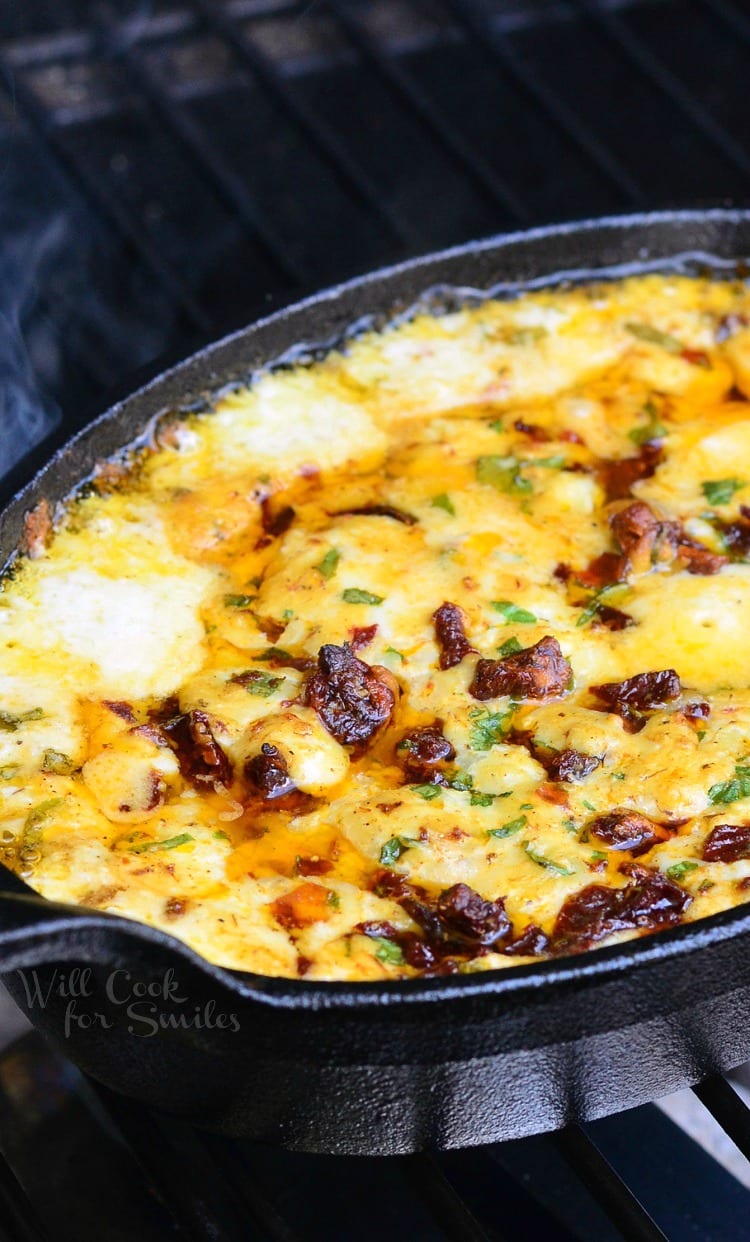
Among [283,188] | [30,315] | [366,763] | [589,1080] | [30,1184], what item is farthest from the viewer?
[283,188]

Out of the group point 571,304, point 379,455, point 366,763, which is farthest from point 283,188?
point 366,763

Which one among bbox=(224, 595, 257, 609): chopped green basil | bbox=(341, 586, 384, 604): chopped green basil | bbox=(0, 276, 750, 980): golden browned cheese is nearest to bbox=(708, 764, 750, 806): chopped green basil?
bbox=(0, 276, 750, 980): golden browned cheese

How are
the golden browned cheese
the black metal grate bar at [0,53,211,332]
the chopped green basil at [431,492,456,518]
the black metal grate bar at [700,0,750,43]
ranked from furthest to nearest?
the black metal grate bar at [700,0,750,43]
the black metal grate bar at [0,53,211,332]
the chopped green basil at [431,492,456,518]
the golden browned cheese

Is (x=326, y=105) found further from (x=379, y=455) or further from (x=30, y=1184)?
(x=30, y=1184)

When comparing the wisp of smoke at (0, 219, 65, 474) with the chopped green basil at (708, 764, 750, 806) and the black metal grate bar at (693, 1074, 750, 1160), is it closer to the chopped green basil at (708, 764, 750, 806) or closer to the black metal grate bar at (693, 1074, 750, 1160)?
the chopped green basil at (708, 764, 750, 806)

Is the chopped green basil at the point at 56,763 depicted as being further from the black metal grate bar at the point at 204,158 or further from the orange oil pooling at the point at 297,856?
the black metal grate bar at the point at 204,158

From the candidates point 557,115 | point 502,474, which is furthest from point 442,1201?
point 557,115

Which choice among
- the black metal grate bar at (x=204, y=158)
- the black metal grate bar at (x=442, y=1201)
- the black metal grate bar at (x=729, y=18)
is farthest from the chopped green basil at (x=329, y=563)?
the black metal grate bar at (x=729, y=18)
